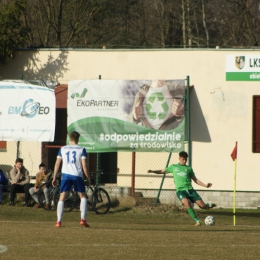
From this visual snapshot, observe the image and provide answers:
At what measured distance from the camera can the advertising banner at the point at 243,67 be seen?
23.9 m

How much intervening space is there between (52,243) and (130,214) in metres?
8.69

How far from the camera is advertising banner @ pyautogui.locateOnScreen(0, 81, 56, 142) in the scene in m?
22.6

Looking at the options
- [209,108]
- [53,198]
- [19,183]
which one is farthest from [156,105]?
[19,183]

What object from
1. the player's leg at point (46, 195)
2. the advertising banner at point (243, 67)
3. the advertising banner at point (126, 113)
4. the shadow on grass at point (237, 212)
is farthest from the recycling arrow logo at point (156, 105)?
the player's leg at point (46, 195)

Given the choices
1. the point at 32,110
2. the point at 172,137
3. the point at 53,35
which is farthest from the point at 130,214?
the point at 53,35

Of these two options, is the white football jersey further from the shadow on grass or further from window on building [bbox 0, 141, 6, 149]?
window on building [bbox 0, 141, 6, 149]

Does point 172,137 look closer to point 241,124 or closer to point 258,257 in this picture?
point 241,124

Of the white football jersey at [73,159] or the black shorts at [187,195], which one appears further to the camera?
the black shorts at [187,195]

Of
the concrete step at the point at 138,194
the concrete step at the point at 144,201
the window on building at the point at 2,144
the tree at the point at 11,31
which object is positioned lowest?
the concrete step at the point at 144,201

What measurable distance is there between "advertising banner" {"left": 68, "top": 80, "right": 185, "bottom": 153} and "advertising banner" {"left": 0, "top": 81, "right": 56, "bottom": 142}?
69 cm

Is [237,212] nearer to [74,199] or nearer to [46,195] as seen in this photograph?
[74,199]

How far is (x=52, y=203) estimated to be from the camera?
69.1 feet

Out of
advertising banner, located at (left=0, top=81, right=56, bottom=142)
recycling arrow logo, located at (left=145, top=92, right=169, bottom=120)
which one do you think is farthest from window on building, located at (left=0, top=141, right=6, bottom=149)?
recycling arrow logo, located at (left=145, top=92, right=169, bottom=120)

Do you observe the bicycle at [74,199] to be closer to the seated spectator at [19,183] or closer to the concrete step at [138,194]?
the seated spectator at [19,183]
